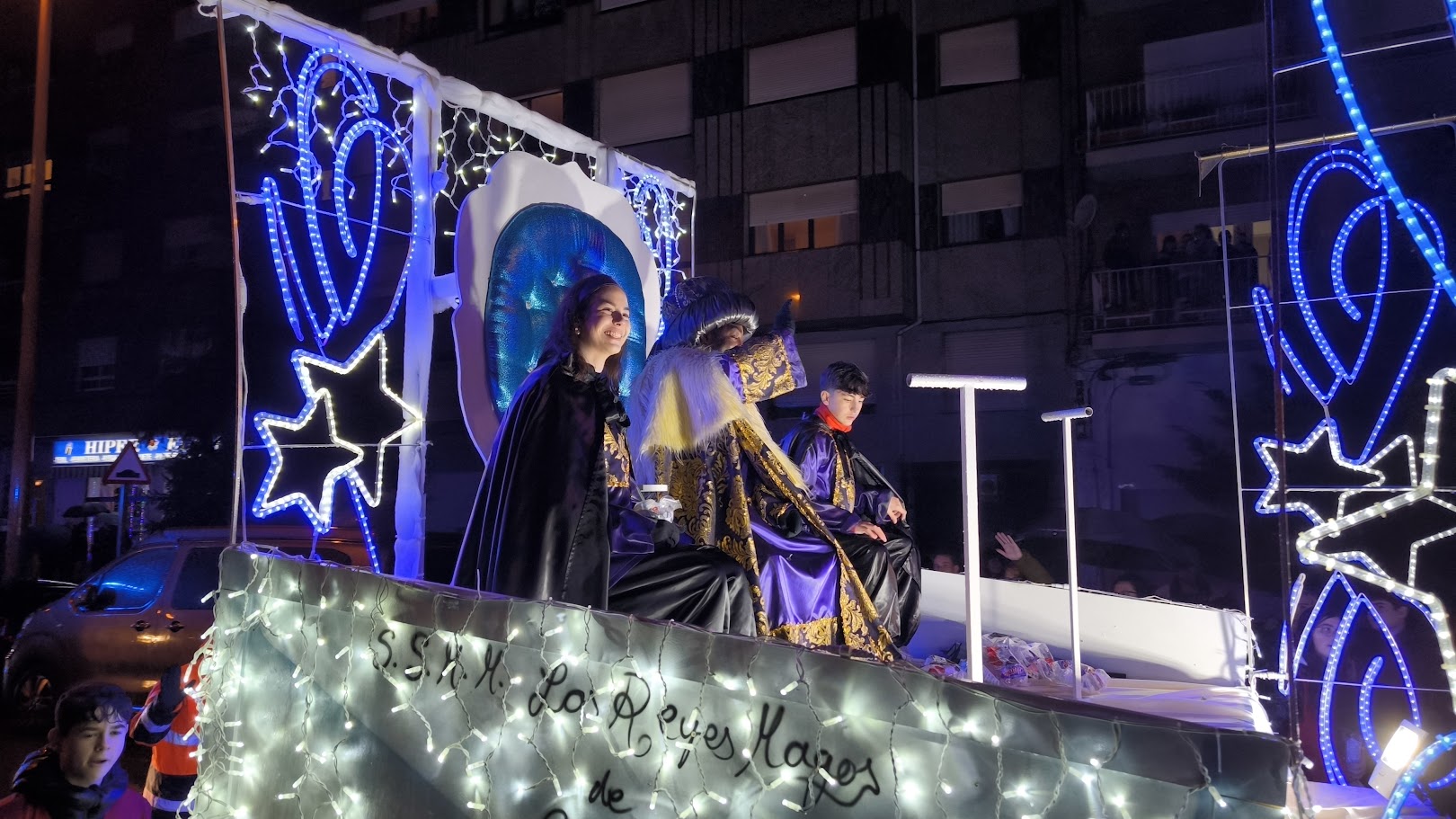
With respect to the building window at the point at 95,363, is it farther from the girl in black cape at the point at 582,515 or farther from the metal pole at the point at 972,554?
the metal pole at the point at 972,554

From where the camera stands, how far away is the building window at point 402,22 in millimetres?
17609

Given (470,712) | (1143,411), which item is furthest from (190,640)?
(1143,411)

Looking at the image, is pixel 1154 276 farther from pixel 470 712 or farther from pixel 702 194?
pixel 470 712

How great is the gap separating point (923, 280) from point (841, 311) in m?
1.25

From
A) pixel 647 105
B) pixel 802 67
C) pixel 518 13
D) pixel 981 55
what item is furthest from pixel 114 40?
pixel 981 55

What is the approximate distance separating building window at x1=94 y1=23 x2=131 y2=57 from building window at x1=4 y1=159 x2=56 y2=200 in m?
2.74

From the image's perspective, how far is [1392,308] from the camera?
364 inches

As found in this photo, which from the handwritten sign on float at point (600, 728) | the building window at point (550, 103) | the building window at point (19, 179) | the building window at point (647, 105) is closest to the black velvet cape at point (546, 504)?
the handwritten sign on float at point (600, 728)

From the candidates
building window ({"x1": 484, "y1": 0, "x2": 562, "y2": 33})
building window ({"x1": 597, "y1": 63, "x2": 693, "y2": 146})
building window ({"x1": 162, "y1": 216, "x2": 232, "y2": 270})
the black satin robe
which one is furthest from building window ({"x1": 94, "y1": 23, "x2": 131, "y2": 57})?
the black satin robe

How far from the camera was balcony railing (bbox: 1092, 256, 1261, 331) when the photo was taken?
12.0 m

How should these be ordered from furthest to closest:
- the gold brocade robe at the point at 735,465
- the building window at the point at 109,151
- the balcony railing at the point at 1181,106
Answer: the building window at the point at 109,151, the balcony railing at the point at 1181,106, the gold brocade robe at the point at 735,465

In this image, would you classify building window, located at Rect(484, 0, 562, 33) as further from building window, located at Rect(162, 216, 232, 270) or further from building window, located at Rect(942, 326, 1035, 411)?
building window, located at Rect(942, 326, 1035, 411)

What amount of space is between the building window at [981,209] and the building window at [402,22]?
386 inches

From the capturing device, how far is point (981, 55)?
14.0 m
